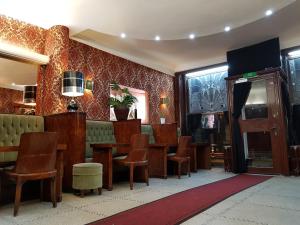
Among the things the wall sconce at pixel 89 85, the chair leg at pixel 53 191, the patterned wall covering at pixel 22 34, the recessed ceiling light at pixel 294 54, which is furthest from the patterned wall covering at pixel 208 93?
the chair leg at pixel 53 191

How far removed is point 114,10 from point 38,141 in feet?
9.81

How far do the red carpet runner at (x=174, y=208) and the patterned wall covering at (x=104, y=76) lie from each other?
10.6 feet

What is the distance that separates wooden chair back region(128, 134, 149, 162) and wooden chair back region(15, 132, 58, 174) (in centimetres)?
149

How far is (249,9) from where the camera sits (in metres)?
4.62

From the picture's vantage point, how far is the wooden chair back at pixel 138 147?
4.17 m

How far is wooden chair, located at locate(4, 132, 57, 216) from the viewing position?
8.84ft

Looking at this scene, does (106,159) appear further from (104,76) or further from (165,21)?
(165,21)

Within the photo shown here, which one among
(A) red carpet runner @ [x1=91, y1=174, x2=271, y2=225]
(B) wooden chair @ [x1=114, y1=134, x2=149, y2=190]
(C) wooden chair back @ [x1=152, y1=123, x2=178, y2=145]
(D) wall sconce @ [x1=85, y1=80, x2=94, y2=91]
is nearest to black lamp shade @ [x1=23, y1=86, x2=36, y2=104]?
(D) wall sconce @ [x1=85, y1=80, x2=94, y2=91]

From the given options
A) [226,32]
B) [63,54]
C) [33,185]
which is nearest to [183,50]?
[226,32]

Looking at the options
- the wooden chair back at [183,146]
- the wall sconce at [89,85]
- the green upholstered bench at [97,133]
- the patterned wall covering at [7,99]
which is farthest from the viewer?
the wall sconce at [89,85]

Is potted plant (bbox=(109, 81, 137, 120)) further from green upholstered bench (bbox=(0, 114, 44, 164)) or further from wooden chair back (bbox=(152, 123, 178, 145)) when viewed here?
green upholstered bench (bbox=(0, 114, 44, 164))

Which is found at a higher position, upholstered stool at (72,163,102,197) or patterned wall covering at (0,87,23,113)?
patterned wall covering at (0,87,23,113)

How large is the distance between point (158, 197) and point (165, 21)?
3.57m

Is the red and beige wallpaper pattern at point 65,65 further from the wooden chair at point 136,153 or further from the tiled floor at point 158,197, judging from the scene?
the tiled floor at point 158,197
